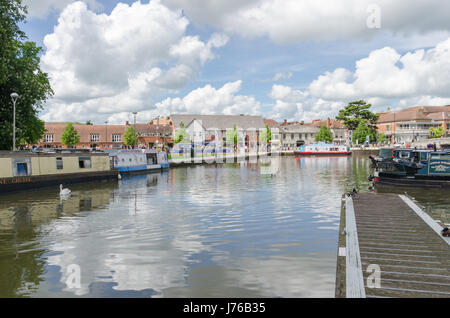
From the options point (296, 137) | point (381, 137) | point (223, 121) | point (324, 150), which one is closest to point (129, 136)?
point (223, 121)

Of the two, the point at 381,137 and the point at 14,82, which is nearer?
the point at 14,82

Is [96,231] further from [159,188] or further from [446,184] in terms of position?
[446,184]

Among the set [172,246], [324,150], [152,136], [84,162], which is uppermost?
[152,136]

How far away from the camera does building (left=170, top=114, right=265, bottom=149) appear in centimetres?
12594

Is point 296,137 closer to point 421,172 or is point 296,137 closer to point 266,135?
point 266,135

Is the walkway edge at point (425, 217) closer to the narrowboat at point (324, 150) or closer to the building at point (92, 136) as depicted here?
the narrowboat at point (324, 150)

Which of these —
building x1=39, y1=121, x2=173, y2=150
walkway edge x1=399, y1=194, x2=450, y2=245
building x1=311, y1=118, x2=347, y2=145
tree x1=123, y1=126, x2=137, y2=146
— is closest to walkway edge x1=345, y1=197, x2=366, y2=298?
walkway edge x1=399, y1=194, x2=450, y2=245

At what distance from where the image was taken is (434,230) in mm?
13867

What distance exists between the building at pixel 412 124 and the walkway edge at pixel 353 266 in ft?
391

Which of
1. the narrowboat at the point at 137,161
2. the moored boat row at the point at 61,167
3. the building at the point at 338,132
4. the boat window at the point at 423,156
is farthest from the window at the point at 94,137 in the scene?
the boat window at the point at 423,156

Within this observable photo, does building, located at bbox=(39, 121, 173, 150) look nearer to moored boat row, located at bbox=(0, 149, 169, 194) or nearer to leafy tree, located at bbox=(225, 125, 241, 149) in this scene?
leafy tree, located at bbox=(225, 125, 241, 149)

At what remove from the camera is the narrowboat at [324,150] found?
93062mm

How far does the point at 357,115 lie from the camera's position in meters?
115

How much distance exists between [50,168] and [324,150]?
7579 centimetres
